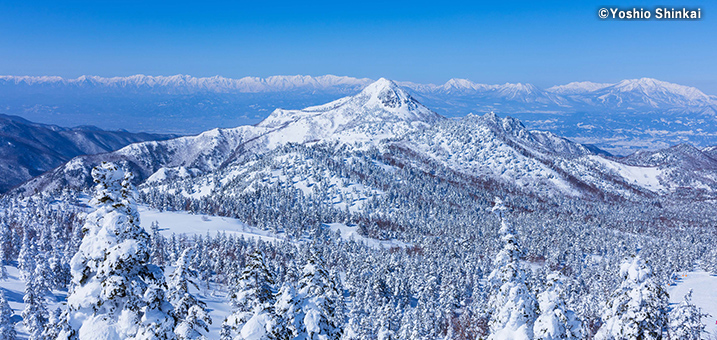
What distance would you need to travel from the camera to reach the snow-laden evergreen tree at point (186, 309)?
57.9 feet

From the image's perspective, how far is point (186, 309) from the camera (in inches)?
862

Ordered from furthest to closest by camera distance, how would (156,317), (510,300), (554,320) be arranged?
(510,300) → (554,320) → (156,317)

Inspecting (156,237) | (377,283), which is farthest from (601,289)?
(156,237)

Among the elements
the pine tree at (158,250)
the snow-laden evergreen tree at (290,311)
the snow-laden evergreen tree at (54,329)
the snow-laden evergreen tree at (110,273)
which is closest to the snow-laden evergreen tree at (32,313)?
Answer: the snow-laden evergreen tree at (54,329)

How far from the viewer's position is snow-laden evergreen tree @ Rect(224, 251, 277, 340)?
15688mm

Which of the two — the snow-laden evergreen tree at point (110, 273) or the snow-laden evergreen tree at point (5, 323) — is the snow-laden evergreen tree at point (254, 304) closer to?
the snow-laden evergreen tree at point (110, 273)

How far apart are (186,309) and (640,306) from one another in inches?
1035

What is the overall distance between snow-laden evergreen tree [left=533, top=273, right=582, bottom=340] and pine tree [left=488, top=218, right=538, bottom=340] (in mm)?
506

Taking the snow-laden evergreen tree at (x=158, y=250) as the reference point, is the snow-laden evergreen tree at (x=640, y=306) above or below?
above

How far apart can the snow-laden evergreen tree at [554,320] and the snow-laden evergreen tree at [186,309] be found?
15540mm

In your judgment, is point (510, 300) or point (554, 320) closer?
point (554, 320)

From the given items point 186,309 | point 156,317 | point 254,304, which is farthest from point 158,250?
point 156,317

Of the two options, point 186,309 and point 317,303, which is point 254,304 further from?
point 186,309

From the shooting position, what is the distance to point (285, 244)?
591 ft
